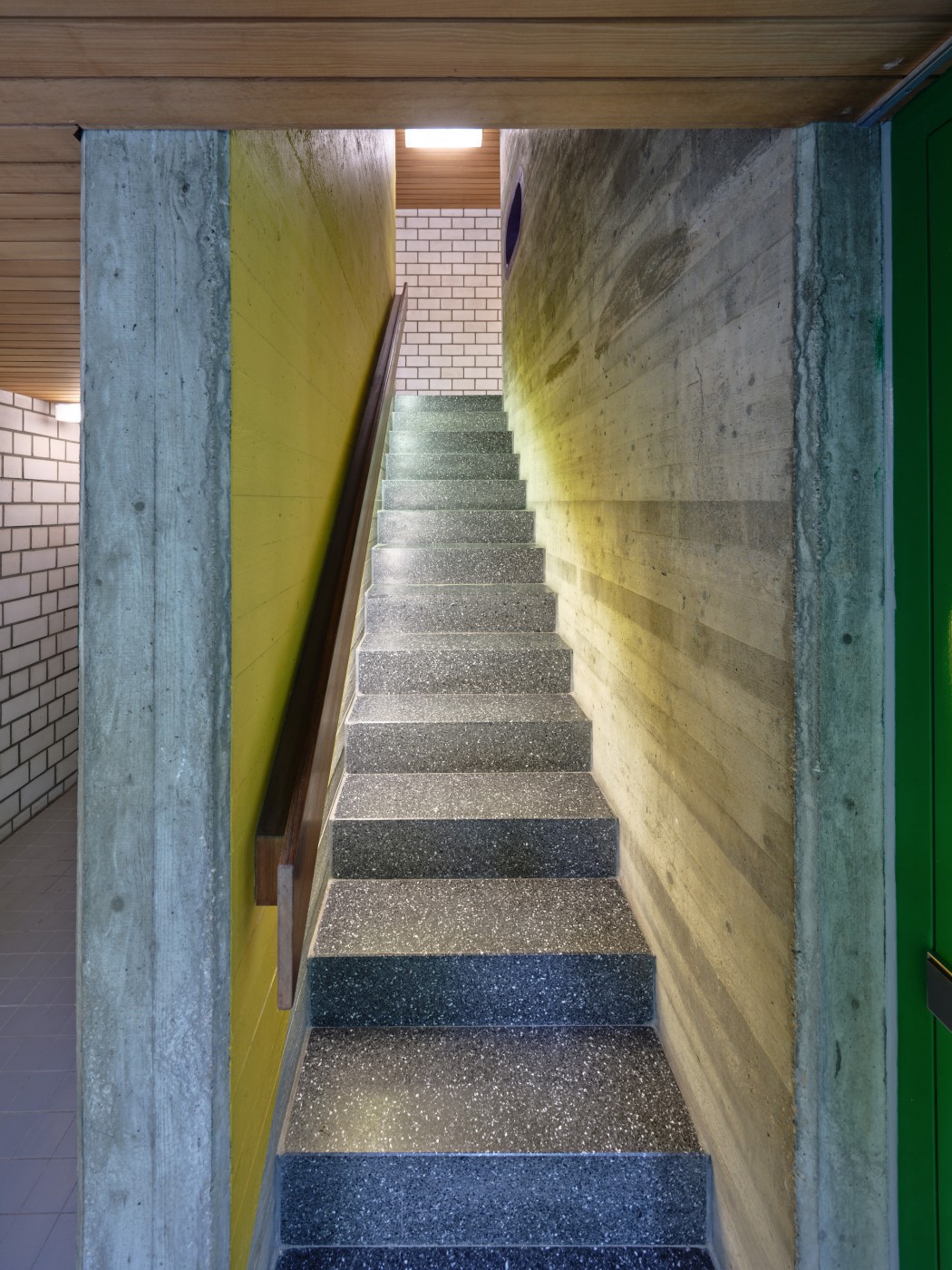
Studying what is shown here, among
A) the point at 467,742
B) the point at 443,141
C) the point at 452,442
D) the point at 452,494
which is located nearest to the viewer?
the point at 467,742

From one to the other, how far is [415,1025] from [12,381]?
3909mm

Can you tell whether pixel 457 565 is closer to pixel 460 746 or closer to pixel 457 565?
pixel 457 565

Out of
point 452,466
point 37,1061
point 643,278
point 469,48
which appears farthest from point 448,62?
point 452,466

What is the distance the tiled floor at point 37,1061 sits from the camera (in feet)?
6.10

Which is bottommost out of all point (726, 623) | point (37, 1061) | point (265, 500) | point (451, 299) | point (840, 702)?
point (37, 1061)

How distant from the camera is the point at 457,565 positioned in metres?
3.43

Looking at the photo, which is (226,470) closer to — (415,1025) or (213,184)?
(213,184)

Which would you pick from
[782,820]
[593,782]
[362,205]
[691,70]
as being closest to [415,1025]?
[593,782]

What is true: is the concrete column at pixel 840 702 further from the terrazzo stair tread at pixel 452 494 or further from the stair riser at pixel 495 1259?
the terrazzo stair tread at pixel 452 494

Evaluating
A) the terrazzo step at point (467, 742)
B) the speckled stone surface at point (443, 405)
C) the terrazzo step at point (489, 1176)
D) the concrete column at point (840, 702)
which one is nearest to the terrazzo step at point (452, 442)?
the speckled stone surface at point (443, 405)

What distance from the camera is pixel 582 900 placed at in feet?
7.02

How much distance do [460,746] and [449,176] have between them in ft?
19.7

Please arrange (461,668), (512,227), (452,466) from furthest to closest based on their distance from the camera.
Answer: (512,227), (452,466), (461,668)

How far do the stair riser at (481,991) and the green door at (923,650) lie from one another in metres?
0.82
